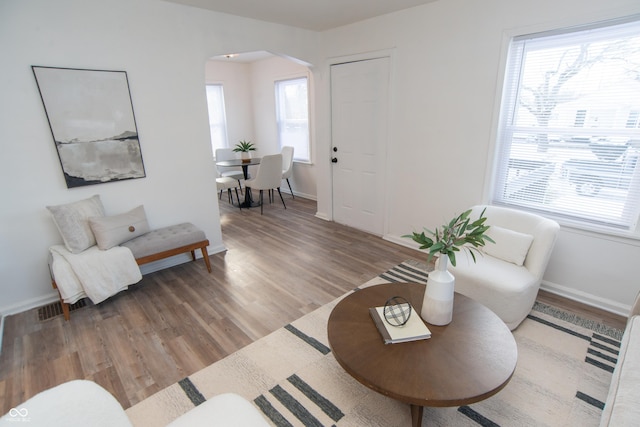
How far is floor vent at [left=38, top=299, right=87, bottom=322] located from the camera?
8.41 ft

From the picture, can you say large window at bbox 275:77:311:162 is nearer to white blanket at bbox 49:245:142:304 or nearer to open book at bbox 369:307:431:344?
white blanket at bbox 49:245:142:304

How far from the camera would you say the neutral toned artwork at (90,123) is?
2535 millimetres

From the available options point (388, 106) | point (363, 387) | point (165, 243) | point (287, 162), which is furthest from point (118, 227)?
point (287, 162)

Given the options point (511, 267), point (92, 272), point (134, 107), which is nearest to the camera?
point (511, 267)

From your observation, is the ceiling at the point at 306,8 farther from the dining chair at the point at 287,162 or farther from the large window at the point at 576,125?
the dining chair at the point at 287,162

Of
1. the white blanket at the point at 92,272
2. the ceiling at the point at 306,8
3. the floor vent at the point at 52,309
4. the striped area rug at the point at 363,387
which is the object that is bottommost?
the striped area rug at the point at 363,387

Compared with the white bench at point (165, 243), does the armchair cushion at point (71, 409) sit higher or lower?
higher

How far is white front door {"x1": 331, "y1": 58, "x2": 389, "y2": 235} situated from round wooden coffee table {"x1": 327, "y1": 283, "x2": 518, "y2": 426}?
7.83ft

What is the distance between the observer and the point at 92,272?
249 centimetres

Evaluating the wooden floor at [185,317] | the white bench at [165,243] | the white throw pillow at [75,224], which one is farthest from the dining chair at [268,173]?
the white throw pillow at [75,224]

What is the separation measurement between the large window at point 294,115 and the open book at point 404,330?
14.8ft

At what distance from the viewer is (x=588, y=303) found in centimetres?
258

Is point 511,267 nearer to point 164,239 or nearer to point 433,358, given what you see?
point 433,358

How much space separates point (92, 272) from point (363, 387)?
7.28 feet
